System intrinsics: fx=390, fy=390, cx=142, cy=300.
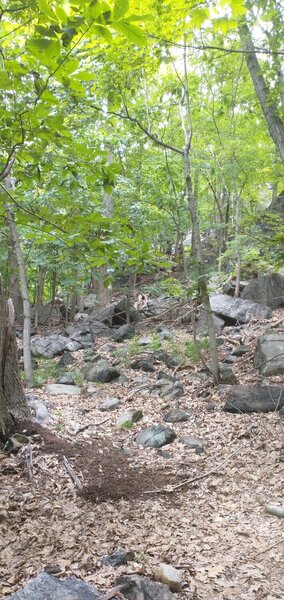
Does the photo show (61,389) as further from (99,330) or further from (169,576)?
(169,576)

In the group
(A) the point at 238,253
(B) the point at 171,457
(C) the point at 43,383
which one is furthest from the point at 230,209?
(B) the point at 171,457

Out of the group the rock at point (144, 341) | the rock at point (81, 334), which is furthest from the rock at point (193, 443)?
the rock at point (81, 334)

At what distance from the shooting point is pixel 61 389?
8.44 metres

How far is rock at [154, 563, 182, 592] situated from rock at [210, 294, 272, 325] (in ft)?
30.2

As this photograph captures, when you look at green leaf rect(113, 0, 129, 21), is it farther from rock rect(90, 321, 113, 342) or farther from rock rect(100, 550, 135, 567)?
rock rect(90, 321, 113, 342)

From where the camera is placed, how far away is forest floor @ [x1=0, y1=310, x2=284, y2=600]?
3.09m

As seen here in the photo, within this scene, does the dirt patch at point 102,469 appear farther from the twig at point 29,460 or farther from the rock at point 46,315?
the rock at point 46,315

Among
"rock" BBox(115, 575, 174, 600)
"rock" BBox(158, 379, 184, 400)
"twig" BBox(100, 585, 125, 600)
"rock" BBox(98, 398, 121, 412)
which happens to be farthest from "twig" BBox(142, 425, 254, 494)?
"rock" BBox(98, 398, 121, 412)

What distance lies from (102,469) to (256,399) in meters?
3.01

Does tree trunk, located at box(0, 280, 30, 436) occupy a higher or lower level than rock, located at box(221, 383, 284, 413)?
higher

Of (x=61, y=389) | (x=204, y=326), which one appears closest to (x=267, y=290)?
(x=204, y=326)

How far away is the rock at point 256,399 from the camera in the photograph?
6.44 meters

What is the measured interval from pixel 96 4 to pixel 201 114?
48.8ft

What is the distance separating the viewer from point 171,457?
545 cm
